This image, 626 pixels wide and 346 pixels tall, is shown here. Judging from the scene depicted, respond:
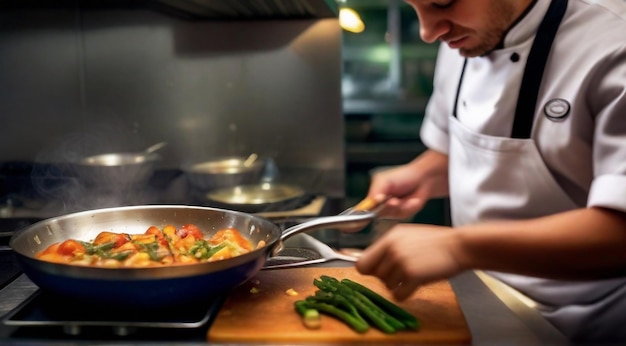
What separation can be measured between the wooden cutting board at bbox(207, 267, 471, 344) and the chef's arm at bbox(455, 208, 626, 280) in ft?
0.33

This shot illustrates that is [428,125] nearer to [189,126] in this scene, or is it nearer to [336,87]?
[336,87]

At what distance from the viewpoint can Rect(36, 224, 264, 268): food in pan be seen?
0.98m

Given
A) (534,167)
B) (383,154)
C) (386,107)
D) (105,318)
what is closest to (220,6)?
(534,167)

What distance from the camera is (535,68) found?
1.31m

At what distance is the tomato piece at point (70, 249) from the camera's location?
1.02 metres

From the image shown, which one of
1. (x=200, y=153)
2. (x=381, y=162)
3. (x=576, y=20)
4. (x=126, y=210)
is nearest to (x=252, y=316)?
(x=126, y=210)

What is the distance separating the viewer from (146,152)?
2229 mm

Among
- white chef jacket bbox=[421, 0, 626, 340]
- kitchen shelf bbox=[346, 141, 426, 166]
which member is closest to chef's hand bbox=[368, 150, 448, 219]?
white chef jacket bbox=[421, 0, 626, 340]

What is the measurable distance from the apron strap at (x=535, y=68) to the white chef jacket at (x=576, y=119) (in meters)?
0.01

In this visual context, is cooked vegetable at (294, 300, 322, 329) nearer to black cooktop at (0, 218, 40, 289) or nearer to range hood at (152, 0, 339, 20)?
black cooktop at (0, 218, 40, 289)

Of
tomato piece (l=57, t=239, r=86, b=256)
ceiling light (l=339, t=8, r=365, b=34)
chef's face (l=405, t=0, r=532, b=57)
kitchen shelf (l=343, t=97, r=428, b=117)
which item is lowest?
tomato piece (l=57, t=239, r=86, b=256)

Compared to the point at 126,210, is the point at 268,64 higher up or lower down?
higher up

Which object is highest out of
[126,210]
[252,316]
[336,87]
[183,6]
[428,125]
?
[183,6]

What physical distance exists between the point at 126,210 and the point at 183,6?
96 cm
